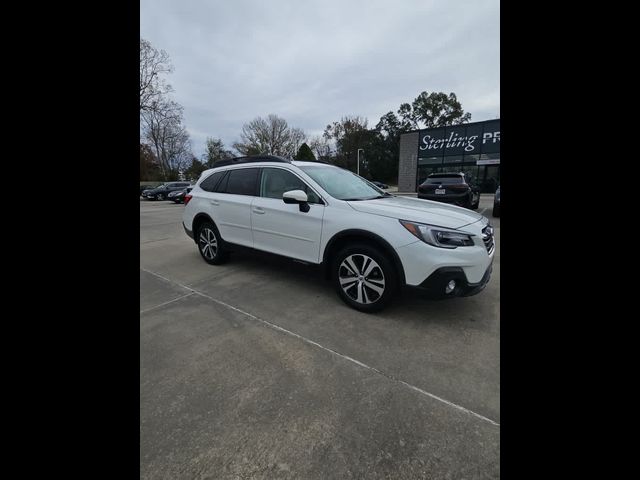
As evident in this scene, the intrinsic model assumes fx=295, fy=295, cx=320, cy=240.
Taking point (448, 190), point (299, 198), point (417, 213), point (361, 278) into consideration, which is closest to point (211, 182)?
point (299, 198)

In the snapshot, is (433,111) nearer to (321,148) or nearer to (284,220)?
(321,148)

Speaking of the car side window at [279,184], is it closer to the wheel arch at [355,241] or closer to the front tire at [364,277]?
the wheel arch at [355,241]

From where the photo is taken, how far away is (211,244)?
15.5 feet

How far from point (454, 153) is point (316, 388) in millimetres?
26476

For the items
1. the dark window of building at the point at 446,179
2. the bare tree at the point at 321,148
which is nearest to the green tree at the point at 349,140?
the bare tree at the point at 321,148

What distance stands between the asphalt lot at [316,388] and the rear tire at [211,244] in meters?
1.18

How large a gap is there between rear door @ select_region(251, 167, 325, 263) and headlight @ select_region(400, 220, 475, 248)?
1.07 m

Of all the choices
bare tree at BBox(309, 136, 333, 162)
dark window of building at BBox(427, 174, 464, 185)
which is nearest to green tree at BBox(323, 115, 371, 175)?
bare tree at BBox(309, 136, 333, 162)

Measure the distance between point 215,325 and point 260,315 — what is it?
440 mm

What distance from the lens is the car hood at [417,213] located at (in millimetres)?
2725
